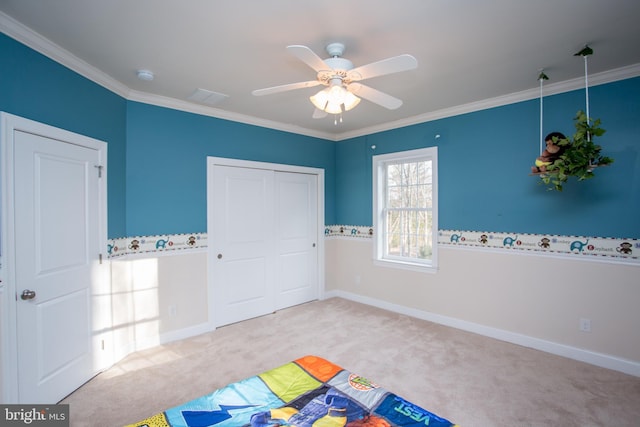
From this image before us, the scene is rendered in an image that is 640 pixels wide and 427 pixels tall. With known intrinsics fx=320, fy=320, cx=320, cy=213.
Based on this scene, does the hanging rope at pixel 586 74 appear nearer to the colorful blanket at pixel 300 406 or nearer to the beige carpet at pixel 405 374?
the beige carpet at pixel 405 374

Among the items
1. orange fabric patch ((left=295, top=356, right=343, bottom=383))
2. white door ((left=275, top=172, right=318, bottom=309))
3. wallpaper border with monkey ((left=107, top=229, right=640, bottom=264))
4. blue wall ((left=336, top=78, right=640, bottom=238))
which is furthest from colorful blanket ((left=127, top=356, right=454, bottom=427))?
white door ((left=275, top=172, right=318, bottom=309))

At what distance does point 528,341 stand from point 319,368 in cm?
257

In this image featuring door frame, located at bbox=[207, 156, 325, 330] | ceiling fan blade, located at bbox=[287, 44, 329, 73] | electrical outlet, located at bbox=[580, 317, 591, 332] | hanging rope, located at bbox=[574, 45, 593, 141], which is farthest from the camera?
door frame, located at bbox=[207, 156, 325, 330]

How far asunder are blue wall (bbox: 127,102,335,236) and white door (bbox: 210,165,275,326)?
0.73 feet

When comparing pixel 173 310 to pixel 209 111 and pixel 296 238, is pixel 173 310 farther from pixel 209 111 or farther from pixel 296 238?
pixel 209 111

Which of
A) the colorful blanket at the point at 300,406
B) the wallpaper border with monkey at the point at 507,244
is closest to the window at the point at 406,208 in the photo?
the wallpaper border with monkey at the point at 507,244

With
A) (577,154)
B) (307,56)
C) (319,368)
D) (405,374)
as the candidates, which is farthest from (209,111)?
(577,154)

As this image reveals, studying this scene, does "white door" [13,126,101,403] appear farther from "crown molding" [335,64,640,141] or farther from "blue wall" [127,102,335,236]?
"crown molding" [335,64,640,141]

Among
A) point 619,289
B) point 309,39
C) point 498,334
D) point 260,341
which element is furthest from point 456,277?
point 309,39

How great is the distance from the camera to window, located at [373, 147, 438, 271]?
413 cm

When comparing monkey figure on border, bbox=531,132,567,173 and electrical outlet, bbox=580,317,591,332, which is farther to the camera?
electrical outlet, bbox=580,317,591,332

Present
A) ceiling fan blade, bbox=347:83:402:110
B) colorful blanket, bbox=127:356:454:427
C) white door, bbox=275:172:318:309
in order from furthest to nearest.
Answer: white door, bbox=275:172:318:309, ceiling fan blade, bbox=347:83:402:110, colorful blanket, bbox=127:356:454:427

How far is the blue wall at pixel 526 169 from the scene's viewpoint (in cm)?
279

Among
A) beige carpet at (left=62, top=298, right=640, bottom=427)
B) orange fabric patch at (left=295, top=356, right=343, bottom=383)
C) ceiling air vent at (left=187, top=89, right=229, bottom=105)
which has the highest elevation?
ceiling air vent at (left=187, top=89, right=229, bottom=105)
